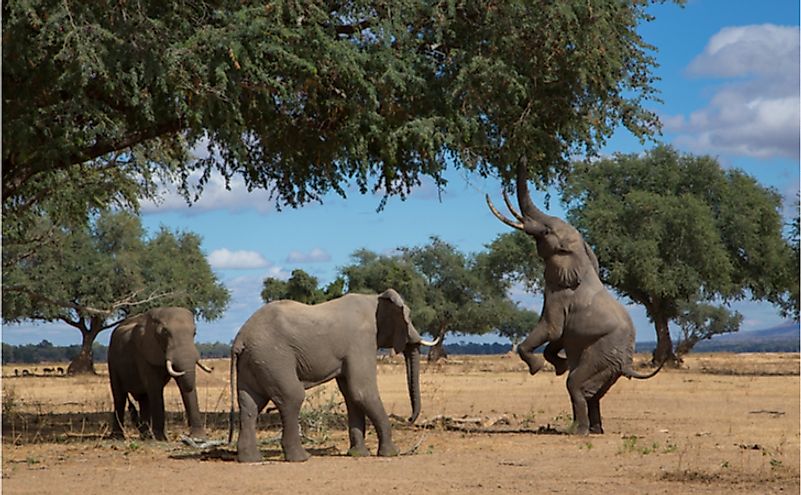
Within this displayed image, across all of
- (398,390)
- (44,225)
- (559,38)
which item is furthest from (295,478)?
(44,225)

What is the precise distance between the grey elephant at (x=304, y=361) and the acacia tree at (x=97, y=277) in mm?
32960

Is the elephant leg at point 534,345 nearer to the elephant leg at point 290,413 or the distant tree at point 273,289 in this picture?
the elephant leg at point 290,413

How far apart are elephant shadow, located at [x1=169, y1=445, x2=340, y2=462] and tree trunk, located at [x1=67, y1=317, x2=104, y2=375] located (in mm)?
35447

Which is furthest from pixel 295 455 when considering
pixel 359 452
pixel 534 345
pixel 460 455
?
pixel 534 345

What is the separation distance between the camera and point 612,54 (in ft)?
59.5

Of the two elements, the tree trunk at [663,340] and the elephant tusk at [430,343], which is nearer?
the elephant tusk at [430,343]

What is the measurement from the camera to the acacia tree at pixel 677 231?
152 feet

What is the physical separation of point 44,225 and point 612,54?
33092 millimetres

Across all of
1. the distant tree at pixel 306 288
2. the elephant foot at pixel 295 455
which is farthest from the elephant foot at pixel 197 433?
the distant tree at pixel 306 288

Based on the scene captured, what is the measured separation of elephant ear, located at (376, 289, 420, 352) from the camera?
47.4ft

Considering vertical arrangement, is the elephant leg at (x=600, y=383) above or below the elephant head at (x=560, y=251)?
below

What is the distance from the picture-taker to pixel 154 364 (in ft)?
55.3

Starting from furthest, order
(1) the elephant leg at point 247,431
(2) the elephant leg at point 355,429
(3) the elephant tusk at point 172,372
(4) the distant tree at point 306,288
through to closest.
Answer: (4) the distant tree at point 306,288, (3) the elephant tusk at point 172,372, (2) the elephant leg at point 355,429, (1) the elephant leg at point 247,431

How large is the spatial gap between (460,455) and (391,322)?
171cm
